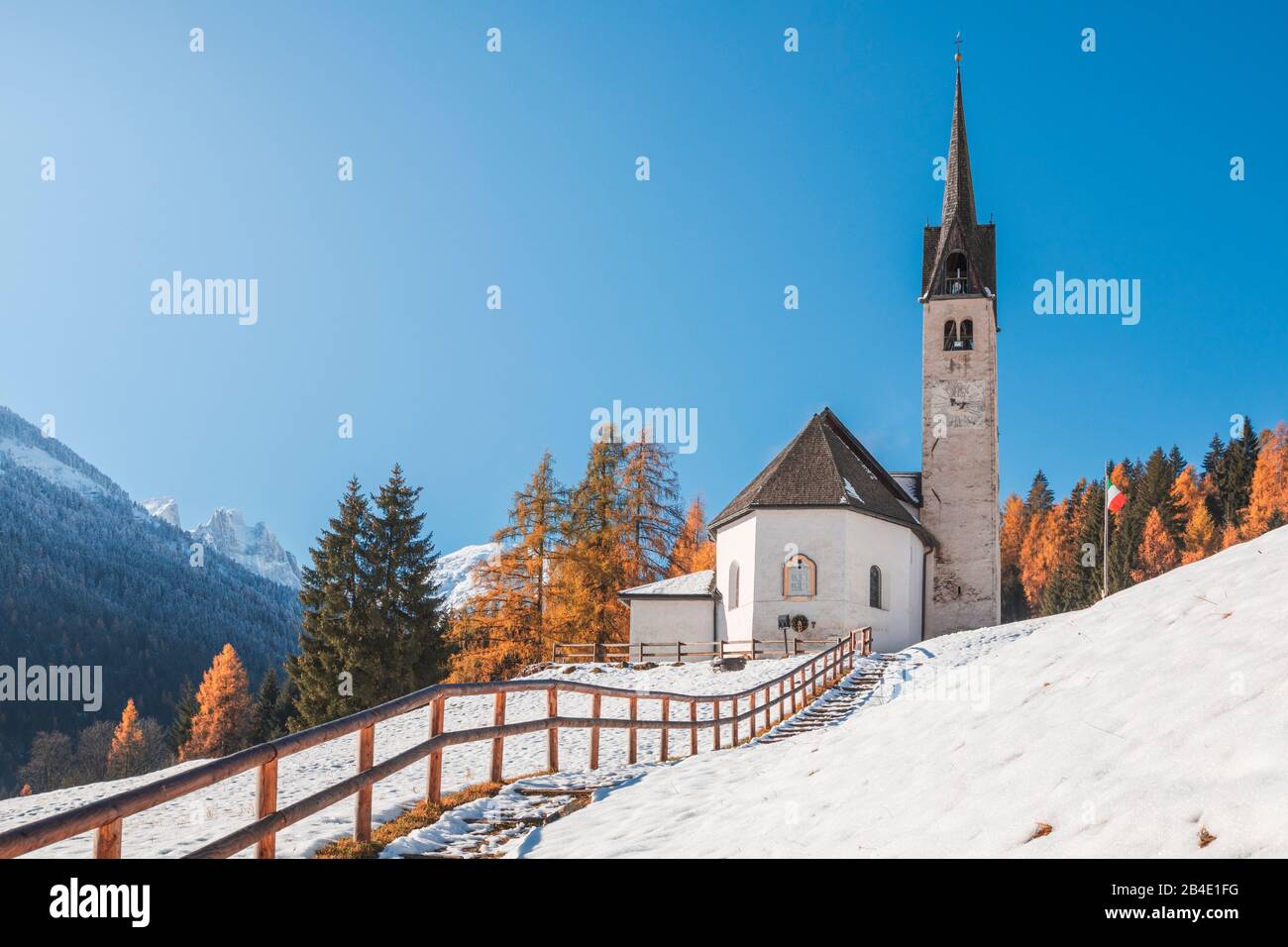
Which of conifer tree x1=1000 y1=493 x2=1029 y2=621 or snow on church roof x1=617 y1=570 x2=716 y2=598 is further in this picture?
conifer tree x1=1000 y1=493 x2=1029 y2=621

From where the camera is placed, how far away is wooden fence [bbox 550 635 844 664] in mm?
32344

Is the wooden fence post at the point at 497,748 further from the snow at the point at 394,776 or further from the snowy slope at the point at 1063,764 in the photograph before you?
the snowy slope at the point at 1063,764

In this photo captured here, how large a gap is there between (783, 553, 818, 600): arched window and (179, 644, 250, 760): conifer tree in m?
47.3

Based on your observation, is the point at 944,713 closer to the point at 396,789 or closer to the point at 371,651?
the point at 396,789

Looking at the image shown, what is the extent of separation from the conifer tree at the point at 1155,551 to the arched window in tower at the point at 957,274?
46112 millimetres

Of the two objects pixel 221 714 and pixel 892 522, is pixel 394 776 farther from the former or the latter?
pixel 221 714

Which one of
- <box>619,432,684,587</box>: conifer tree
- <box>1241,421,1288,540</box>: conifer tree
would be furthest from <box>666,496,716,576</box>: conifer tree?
<box>1241,421,1288,540</box>: conifer tree

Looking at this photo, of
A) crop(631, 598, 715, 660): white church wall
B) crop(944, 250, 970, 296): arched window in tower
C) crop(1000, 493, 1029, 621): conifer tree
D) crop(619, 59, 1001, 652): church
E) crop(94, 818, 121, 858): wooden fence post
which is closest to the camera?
crop(94, 818, 121, 858): wooden fence post

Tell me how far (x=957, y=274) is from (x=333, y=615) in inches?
1141

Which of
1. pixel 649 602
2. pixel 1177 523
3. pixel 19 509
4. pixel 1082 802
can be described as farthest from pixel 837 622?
pixel 19 509

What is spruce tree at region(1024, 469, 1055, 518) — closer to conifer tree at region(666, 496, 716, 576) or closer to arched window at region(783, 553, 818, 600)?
conifer tree at region(666, 496, 716, 576)

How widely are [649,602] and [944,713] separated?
2753cm
